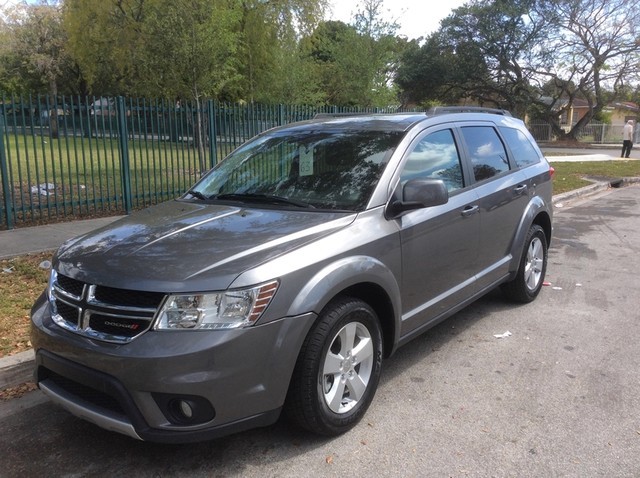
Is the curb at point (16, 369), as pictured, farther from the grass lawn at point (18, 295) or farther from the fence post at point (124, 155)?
the fence post at point (124, 155)

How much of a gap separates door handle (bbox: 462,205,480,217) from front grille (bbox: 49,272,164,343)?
8.08 ft

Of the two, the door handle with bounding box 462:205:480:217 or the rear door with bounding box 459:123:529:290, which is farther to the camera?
the rear door with bounding box 459:123:529:290

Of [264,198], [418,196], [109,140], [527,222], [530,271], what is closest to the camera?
[418,196]

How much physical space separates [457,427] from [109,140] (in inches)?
342

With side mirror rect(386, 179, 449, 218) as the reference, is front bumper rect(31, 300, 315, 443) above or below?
below

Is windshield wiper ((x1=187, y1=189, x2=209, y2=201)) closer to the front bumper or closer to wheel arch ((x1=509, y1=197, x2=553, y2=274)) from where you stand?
the front bumper

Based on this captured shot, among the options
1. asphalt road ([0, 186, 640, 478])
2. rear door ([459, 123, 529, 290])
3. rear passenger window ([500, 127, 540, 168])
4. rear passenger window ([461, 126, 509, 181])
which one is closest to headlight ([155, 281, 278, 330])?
asphalt road ([0, 186, 640, 478])

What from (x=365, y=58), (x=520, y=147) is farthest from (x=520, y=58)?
(x=520, y=147)

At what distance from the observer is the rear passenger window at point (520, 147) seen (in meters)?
5.22

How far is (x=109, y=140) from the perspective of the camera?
997 centimetres

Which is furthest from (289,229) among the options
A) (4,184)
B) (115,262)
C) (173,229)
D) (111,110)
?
(111,110)

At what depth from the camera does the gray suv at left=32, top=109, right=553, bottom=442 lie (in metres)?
2.57

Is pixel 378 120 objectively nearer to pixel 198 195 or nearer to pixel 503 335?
pixel 198 195

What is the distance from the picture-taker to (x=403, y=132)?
12.7 ft
